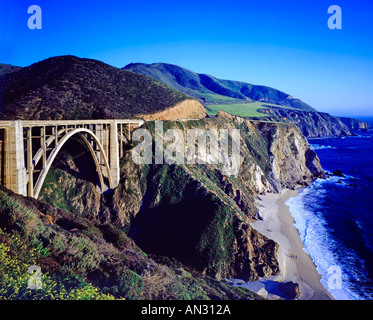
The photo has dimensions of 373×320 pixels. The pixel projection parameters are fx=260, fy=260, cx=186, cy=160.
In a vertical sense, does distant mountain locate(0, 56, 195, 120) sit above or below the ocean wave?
above

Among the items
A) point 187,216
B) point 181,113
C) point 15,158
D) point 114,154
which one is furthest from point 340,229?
point 15,158

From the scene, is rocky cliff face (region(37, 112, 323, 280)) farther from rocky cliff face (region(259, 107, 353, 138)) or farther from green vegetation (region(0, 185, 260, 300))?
rocky cliff face (region(259, 107, 353, 138))

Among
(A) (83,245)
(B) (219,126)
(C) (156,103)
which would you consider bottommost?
(A) (83,245)

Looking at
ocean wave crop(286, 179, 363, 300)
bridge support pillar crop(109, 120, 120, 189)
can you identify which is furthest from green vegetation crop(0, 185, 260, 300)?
bridge support pillar crop(109, 120, 120, 189)

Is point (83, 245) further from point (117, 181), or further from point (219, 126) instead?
point (219, 126)

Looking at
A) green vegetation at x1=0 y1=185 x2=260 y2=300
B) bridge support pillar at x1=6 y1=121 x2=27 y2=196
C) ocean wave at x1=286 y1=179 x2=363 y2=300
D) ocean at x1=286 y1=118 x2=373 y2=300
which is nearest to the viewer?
green vegetation at x1=0 y1=185 x2=260 y2=300

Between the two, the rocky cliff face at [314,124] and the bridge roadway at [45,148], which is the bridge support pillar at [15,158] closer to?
the bridge roadway at [45,148]
